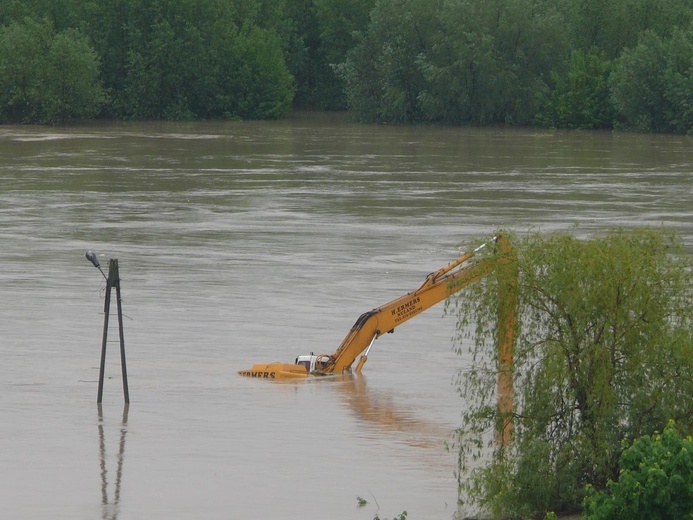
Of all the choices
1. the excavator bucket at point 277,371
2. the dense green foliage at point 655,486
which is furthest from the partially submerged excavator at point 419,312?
the dense green foliage at point 655,486

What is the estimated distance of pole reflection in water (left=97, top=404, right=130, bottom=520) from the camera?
15445 millimetres

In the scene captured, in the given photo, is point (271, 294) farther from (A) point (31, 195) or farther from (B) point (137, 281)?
(A) point (31, 195)

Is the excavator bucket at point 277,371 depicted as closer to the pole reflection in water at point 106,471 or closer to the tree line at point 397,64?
the pole reflection in water at point 106,471

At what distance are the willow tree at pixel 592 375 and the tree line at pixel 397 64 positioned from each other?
250 ft

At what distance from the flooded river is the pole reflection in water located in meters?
0.04

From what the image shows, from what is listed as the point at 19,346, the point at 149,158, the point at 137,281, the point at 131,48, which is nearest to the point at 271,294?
the point at 137,281

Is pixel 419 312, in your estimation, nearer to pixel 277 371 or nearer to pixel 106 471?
pixel 277 371

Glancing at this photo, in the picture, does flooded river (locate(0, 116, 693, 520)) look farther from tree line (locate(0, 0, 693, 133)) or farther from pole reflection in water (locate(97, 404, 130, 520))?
tree line (locate(0, 0, 693, 133))

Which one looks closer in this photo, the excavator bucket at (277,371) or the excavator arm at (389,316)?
the excavator arm at (389,316)

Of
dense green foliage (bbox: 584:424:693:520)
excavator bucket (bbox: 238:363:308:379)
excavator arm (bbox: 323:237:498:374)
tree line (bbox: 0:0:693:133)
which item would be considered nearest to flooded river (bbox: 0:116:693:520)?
excavator bucket (bbox: 238:363:308:379)

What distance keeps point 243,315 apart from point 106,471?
1116 cm

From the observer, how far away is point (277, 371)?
2192cm

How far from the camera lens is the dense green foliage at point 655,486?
1227 cm

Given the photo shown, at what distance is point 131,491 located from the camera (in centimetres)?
1617
